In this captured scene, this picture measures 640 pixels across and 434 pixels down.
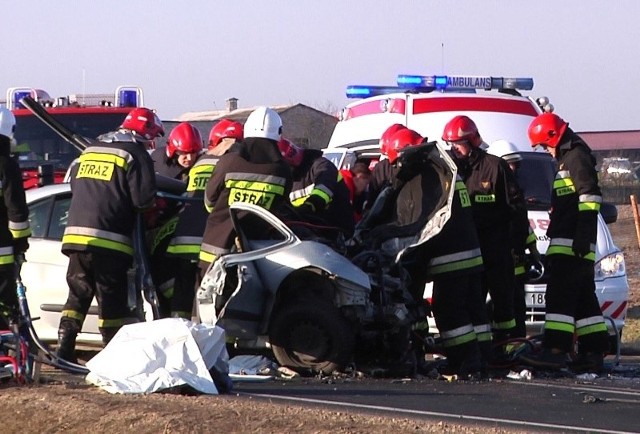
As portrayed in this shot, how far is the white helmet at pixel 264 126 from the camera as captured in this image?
9711mm

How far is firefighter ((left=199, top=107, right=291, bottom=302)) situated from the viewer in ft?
31.1

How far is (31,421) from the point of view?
7.09 meters

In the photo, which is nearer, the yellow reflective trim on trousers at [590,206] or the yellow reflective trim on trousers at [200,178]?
the yellow reflective trim on trousers at [590,206]

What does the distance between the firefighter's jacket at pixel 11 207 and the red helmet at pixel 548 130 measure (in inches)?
151

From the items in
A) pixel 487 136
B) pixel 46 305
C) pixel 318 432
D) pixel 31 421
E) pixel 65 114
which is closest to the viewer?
pixel 318 432

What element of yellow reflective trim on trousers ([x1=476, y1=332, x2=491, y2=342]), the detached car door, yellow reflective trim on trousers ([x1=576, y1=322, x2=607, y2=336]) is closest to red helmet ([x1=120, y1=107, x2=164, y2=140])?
the detached car door

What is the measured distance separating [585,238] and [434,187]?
3.83 feet

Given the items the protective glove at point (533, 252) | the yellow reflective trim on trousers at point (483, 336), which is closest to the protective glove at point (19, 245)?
the yellow reflective trim on trousers at point (483, 336)

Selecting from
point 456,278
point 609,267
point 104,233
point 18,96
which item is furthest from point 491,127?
point 18,96

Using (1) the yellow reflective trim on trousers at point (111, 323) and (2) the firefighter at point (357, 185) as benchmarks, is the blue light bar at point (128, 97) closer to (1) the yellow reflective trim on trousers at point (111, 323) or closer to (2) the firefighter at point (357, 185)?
(2) the firefighter at point (357, 185)

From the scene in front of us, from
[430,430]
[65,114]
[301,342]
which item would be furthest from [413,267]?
[65,114]

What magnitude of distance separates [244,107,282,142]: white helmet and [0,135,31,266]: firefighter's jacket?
168 cm

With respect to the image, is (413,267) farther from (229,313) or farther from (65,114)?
(65,114)

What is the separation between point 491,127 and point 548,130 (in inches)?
114
